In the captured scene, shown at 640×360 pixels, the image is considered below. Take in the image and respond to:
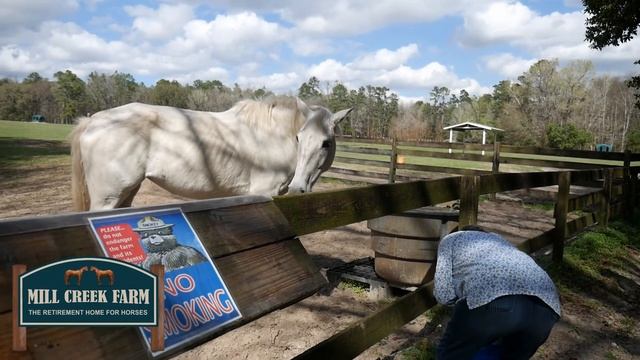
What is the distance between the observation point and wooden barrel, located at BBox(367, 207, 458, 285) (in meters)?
4.30

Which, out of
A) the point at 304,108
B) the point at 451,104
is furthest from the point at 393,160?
the point at 451,104

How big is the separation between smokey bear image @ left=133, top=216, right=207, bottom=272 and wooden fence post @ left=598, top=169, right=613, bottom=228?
26.9 feet

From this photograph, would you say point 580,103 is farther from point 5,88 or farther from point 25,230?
point 5,88

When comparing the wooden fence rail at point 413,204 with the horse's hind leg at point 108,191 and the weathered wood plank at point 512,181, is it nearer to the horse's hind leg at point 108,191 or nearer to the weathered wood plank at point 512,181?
the weathered wood plank at point 512,181

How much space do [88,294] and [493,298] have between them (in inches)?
67.4

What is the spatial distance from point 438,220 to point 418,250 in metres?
0.35

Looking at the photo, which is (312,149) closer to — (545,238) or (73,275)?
(545,238)

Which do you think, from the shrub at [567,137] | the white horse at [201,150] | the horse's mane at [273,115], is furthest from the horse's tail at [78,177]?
the shrub at [567,137]

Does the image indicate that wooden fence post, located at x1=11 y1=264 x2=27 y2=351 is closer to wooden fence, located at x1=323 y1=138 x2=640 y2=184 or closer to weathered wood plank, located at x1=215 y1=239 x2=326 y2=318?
weathered wood plank, located at x1=215 y1=239 x2=326 y2=318

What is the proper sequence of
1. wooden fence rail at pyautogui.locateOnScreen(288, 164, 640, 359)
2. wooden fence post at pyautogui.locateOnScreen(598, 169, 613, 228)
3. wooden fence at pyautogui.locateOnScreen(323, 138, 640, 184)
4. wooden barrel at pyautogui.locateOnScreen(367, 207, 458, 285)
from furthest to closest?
wooden fence at pyautogui.locateOnScreen(323, 138, 640, 184) < wooden fence post at pyautogui.locateOnScreen(598, 169, 613, 228) < wooden barrel at pyautogui.locateOnScreen(367, 207, 458, 285) < wooden fence rail at pyautogui.locateOnScreen(288, 164, 640, 359)

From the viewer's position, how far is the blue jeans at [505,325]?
2139 mm

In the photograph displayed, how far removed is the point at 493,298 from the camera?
6.92ft

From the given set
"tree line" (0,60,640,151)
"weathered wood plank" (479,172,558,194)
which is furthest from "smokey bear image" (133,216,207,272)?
"tree line" (0,60,640,151)

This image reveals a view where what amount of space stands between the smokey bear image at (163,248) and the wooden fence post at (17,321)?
0.98 feet
